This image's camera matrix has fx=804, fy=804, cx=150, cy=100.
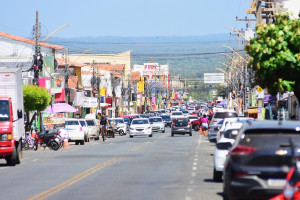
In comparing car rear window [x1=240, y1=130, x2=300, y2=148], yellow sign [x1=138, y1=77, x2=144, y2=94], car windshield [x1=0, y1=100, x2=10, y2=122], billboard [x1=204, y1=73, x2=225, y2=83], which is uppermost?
billboard [x1=204, y1=73, x2=225, y2=83]

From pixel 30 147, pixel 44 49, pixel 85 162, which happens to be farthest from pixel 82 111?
pixel 85 162

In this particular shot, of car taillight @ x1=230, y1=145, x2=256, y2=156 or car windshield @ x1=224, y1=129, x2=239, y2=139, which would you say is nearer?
car taillight @ x1=230, y1=145, x2=256, y2=156

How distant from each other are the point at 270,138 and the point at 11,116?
17.6 meters

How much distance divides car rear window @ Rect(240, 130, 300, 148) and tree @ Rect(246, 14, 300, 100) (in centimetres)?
1390

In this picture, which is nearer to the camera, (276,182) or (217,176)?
(276,182)

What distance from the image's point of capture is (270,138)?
41.5 feet

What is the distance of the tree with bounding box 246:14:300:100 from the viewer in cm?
2688

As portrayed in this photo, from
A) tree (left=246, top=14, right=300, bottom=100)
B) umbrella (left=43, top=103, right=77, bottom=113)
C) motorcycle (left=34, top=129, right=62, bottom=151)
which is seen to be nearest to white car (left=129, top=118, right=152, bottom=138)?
umbrella (left=43, top=103, right=77, bottom=113)

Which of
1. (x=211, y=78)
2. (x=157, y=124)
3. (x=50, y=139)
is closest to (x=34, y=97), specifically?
(x=50, y=139)

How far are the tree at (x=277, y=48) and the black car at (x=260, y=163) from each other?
13969 millimetres

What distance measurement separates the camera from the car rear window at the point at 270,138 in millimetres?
12523

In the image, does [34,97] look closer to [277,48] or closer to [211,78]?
[277,48]

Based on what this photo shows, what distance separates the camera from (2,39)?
83.6 meters

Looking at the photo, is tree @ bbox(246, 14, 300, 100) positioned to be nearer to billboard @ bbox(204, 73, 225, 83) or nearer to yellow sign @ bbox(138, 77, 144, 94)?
billboard @ bbox(204, 73, 225, 83)
